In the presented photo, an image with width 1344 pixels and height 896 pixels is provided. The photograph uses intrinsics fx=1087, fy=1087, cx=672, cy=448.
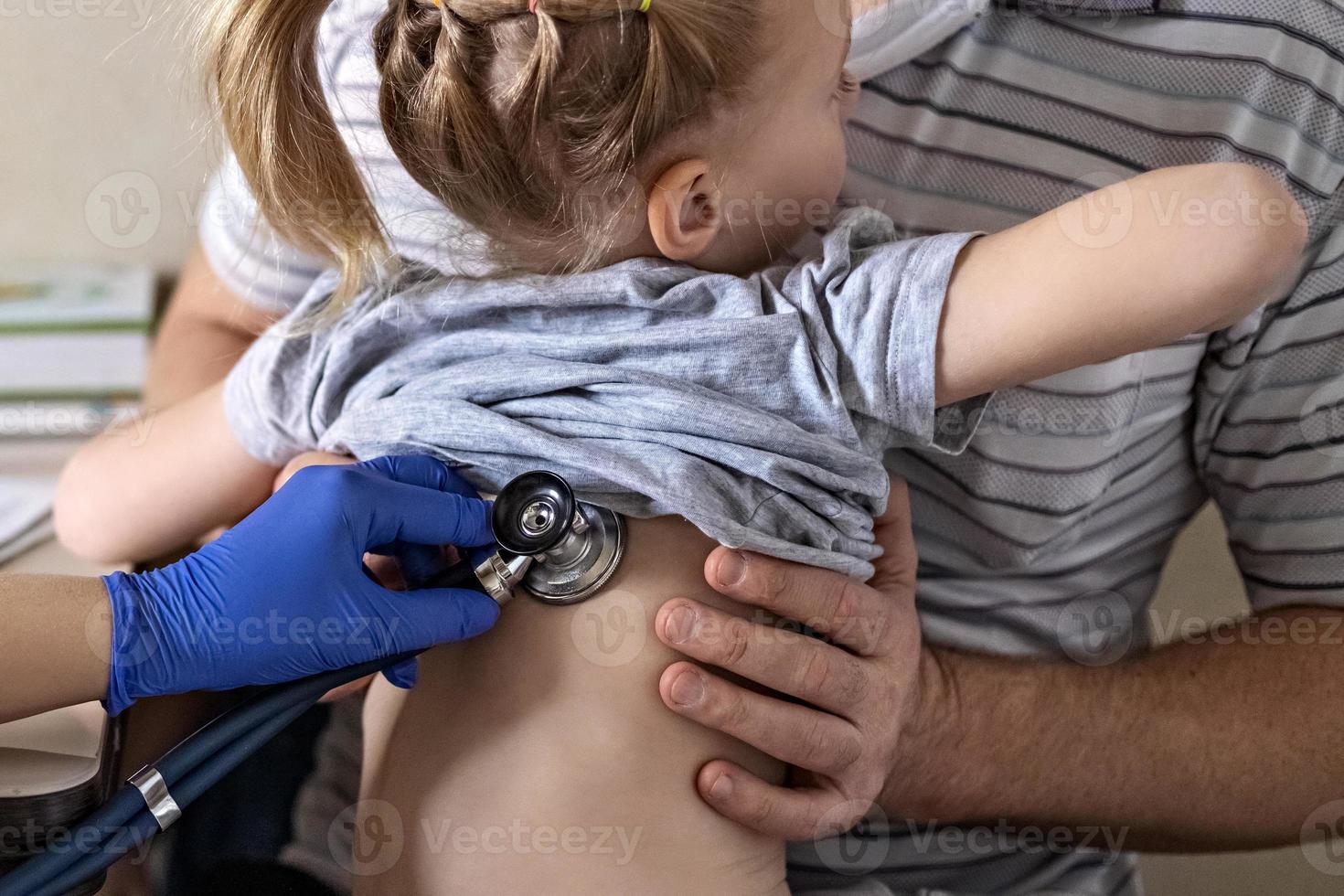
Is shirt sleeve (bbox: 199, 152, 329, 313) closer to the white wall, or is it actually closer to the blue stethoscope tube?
the white wall

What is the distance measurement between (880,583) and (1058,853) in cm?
37

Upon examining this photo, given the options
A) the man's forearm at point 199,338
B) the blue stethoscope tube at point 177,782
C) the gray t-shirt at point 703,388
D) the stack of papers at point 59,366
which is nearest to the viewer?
the blue stethoscope tube at point 177,782

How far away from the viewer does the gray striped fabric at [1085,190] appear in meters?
0.90

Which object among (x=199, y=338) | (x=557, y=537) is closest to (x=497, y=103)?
(x=557, y=537)

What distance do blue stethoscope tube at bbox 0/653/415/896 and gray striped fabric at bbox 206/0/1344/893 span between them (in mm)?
373

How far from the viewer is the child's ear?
777 mm

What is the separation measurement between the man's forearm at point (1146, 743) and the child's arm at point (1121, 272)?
0.36 meters

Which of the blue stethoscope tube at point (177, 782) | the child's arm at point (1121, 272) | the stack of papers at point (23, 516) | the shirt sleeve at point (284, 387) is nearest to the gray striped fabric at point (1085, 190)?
the shirt sleeve at point (284, 387)

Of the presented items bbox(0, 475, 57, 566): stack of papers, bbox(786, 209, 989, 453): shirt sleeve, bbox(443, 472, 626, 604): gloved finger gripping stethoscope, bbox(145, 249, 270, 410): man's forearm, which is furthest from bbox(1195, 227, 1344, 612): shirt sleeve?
bbox(0, 475, 57, 566): stack of papers

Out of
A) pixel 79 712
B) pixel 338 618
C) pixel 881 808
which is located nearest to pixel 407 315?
pixel 338 618

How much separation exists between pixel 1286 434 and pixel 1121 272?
1.29 ft

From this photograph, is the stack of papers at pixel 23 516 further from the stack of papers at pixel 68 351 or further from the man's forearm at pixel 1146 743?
the man's forearm at pixel 1146 743

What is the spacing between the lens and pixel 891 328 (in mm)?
743

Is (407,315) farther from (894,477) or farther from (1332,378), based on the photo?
(1332,378)
